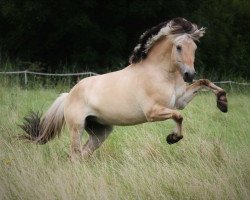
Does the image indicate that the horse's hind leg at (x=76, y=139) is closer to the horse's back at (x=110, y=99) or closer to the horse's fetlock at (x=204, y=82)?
the horse's back at (x=110, y=99)

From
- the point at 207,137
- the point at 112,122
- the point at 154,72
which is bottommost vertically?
the point at 207,137

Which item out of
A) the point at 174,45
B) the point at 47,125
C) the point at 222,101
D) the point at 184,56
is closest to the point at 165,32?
the point at 174,45

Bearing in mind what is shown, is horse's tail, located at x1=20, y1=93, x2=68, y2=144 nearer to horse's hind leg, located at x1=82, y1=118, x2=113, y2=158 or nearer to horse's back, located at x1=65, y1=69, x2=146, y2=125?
horse's back, located at x1=65, y1=69, x2=146, y2=125

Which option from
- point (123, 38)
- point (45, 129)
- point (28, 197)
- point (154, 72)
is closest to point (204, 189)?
point (28, 197)

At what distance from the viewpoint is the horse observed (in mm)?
6102

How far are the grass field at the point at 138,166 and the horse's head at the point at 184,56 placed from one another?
107 cm

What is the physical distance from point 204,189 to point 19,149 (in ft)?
9.31

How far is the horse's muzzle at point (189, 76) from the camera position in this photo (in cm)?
575

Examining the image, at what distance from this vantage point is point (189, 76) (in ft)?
19.0

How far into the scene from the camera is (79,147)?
698 cm

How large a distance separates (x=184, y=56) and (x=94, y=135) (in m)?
1.98

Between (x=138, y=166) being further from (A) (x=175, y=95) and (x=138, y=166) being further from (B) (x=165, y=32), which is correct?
(B) (x=165, y=32)

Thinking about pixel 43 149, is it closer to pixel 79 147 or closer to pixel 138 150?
pixel 79 147

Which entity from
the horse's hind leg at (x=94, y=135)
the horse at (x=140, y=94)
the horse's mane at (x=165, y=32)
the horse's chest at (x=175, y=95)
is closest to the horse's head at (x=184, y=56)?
the horse at (x=140, y=94)
